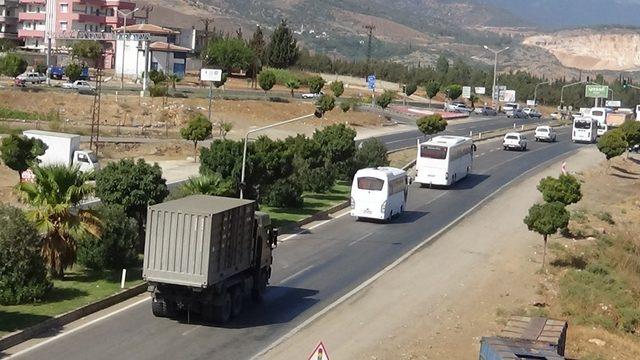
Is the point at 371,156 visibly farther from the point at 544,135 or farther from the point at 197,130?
the point at 544,135

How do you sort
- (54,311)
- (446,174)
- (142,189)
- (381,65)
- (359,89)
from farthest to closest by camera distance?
(381,65) → (359,89) → (446,174) → (142,189) → (54,311)

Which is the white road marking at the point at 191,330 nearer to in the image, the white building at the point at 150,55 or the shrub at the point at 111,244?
the shrub at the point at 111,244

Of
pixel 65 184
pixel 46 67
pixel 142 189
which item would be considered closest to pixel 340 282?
pixel 142 189

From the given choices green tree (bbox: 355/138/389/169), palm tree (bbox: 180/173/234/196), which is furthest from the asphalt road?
palm tree (bbox: 180/173/234/196)

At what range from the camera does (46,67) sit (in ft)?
359

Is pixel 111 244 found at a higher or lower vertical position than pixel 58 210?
lower

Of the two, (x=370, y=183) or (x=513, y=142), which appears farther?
(x=513, y=142)

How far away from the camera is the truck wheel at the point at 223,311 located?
27.7 meters

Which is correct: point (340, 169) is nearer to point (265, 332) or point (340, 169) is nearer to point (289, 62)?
point (265, 332)

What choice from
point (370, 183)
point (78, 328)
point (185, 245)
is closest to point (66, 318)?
point (78, 328)

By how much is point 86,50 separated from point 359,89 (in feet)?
139

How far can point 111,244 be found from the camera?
107ft

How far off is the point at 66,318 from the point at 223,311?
402cm

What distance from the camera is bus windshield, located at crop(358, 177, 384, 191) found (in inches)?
1876
